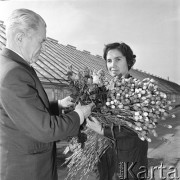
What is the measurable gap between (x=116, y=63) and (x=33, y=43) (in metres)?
0.82

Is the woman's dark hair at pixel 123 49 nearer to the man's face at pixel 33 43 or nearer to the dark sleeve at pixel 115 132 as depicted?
the dark sleeve at pixel 115 132

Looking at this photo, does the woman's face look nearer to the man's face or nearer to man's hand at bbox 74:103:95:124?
man's hand at bbox 74:103:95:124

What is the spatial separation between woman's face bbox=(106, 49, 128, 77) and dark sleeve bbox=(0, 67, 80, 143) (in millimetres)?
846

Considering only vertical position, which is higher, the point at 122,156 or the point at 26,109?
the point at 26,109

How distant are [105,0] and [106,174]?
514 cm

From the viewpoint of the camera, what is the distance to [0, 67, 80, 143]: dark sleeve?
3.22ft

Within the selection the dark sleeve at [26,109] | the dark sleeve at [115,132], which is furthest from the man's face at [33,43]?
the dark sleeve at [115,132]

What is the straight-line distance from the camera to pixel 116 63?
70.5 inches

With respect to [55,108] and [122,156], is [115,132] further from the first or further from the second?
[55,108]

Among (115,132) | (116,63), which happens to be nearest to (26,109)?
(115,132)

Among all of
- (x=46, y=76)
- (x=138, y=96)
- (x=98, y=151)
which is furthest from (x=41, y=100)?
(x=46, y=76)

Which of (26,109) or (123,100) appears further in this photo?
(123,100)

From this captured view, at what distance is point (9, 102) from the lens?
0.99 meters

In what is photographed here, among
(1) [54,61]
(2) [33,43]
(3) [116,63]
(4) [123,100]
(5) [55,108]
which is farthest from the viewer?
(1) [54,61]
